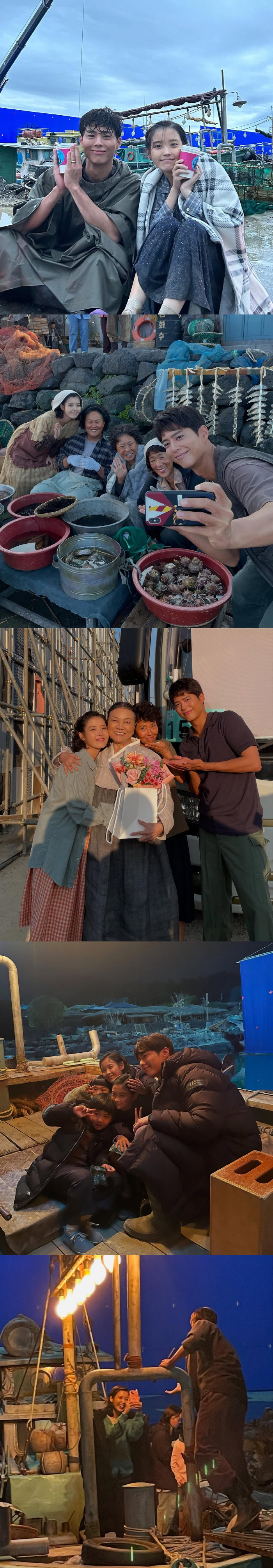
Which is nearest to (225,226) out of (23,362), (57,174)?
(57,174)

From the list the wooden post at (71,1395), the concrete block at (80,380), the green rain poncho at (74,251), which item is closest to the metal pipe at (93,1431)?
the wooden post at (71,1395)

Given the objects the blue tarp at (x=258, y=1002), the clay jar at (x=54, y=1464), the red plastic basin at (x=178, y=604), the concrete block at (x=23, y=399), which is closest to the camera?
the clay jar at (x=54, y=1464)

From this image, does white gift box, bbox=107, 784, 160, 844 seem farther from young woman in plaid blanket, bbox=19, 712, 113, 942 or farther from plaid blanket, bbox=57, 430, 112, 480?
plaid blanket, bbox=57, 430, 112, 480

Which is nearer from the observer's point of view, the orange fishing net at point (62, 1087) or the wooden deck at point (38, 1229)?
the wooden deck at point (38, 1229)

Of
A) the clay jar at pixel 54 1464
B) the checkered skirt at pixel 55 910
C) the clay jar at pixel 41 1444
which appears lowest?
the clay jar at pixel 54 1464

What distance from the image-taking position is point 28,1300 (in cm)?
295

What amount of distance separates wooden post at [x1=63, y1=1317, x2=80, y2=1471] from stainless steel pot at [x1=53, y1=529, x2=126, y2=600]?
2.41m

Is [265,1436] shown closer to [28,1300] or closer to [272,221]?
[28,1300]

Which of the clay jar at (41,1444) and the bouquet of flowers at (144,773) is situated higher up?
the bouquet of flowers at (144,773)

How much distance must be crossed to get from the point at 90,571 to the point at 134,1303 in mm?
2419

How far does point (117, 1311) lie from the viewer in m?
2.92

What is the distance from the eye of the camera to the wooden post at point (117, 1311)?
2.90 metres

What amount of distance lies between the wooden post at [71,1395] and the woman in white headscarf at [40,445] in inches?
114

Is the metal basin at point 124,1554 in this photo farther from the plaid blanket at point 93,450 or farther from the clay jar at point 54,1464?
the plaid blanket at point 93,450
